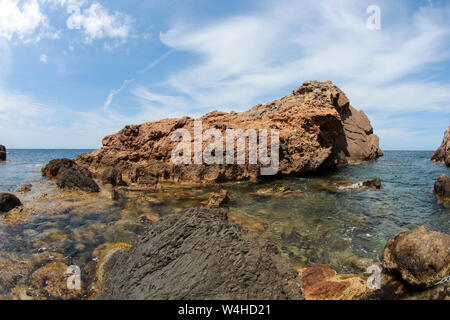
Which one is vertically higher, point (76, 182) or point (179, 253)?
point (76, 182)

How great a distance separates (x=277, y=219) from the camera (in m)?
7.49

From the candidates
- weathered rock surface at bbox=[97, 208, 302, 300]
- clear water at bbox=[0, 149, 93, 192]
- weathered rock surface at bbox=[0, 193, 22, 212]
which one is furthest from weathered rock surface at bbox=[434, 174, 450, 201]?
clear water at bbox=[0, 149, 93, 192]

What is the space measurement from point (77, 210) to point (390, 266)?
30.5ft

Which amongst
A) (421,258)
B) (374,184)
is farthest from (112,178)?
(374,184)

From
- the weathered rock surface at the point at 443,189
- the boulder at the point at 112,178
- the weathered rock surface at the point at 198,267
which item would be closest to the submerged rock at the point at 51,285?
the weathered rock surface at the point at 198,267

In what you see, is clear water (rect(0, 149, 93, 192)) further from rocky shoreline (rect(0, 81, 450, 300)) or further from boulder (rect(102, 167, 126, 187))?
boulder (rect(102, 167, 126, 187))

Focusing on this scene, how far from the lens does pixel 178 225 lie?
3602 millimetres

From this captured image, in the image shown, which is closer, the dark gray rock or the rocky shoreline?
the rocky shoreline

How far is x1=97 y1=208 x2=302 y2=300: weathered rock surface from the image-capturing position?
9.13 ft

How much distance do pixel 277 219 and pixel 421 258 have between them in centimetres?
391

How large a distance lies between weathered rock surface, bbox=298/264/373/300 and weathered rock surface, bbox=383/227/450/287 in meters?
0.80

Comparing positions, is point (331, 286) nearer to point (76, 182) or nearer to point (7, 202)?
point (7, 202)
